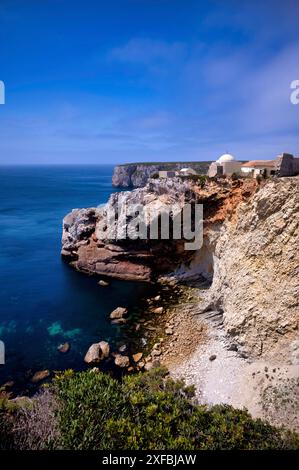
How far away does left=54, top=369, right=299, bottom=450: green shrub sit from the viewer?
1128 centimetres

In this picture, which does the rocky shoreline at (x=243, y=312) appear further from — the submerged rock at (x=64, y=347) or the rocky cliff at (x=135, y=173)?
the rocky cliff at (x=135, y=173)

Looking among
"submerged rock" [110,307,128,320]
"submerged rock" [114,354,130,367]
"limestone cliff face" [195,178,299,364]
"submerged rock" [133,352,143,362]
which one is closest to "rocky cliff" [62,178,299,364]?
"limestone cliff face" [195,178,299,364]

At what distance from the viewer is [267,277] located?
22156mm

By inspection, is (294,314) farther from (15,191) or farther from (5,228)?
(15,191)

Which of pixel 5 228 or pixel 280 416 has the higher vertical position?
pixel 5 228

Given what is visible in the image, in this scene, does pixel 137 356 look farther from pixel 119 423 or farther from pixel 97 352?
pixel 119 423

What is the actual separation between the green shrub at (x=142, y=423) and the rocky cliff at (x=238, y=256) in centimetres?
836

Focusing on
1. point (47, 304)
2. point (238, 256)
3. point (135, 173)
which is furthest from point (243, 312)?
point (135, 173)

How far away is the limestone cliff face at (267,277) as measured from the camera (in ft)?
67.2

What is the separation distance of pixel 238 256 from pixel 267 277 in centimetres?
381

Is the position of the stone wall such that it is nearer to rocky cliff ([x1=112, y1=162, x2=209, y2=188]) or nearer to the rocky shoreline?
the rocky shoreline

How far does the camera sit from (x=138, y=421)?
12.5 m

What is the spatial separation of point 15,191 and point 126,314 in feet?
376
